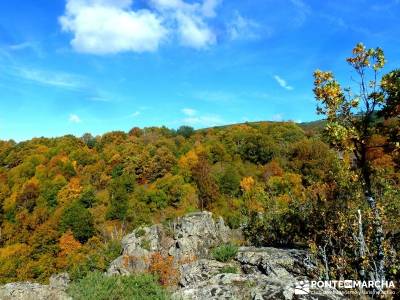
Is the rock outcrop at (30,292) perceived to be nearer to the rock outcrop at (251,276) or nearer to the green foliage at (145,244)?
the rock outcrop at (251,276)

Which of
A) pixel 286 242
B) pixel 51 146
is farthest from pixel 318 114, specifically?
pixel 51 146

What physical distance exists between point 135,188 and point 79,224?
73.3ft

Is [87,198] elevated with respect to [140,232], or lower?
elevated

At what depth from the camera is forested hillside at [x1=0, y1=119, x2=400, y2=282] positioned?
49431 millimetres

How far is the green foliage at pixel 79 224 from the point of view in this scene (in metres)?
82.4

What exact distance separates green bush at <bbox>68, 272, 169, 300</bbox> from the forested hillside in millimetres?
12022

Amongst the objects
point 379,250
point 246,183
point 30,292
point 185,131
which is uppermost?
point 185,131

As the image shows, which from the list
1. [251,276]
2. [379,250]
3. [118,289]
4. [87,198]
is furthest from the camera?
[87,198]

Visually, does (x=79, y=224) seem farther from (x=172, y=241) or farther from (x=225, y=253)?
(x=225, y=253)

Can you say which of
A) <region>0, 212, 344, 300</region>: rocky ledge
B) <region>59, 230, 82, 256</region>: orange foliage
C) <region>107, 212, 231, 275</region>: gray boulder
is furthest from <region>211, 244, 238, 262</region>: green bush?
<region>59, 230, 82, 256</region>: orange foliage

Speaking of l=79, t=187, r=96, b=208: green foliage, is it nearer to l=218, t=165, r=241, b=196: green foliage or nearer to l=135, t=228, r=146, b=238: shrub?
l=218, t=165, r=241, b=196: green foliage

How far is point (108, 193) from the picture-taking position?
10625cm

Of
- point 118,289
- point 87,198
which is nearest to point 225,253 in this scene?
point 118,289

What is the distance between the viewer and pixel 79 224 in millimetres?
83062
